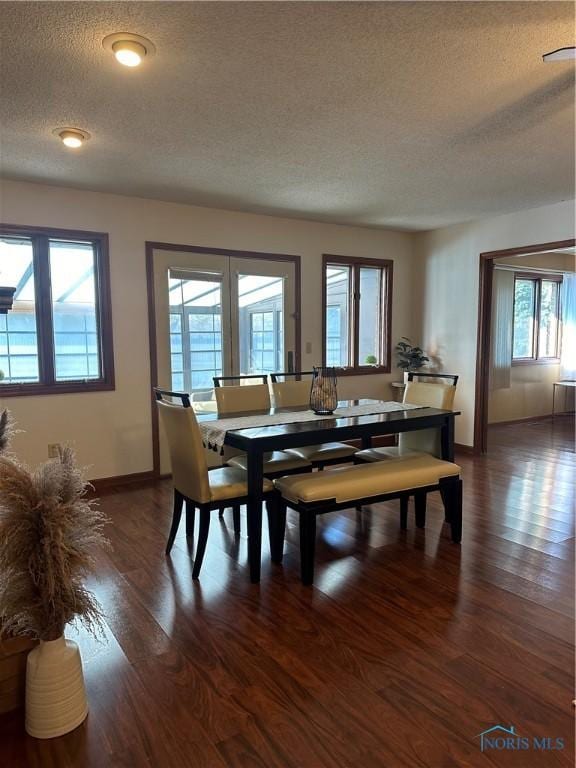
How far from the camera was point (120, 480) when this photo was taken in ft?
14.8

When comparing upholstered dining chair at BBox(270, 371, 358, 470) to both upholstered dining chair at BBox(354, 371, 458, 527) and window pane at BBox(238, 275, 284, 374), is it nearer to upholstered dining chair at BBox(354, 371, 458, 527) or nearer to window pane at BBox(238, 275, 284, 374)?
upholstered dining chair at BBox(354, 371, 458, 527)

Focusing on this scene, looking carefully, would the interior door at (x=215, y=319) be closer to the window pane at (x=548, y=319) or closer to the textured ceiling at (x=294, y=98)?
the textured ceiling at (x=294, y=98)

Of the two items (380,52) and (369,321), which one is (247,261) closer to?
(369,321)

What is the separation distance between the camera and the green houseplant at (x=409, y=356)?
6.04 metres

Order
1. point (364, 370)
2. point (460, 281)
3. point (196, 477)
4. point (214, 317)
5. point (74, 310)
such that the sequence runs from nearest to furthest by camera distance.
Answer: point (196, 477) < point (74, 310) < point (214, 317) < point (460, 281) < point (364, 370)

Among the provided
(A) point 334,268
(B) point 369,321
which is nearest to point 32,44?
(A) point 334,268

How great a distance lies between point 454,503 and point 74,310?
3375 millimetres

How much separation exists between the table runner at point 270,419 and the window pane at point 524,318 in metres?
4.37

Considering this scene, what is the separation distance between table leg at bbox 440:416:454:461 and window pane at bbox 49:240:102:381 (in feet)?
9.57

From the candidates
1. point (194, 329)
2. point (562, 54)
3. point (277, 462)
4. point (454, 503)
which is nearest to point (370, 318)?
point (194, 329)

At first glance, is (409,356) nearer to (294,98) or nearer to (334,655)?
(294,98)

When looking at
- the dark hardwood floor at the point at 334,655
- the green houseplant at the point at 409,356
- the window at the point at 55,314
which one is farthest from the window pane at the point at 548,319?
the window at the point at 55,314

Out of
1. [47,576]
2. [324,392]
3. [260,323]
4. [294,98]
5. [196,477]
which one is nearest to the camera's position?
[47,576]

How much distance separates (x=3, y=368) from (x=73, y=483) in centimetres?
284
